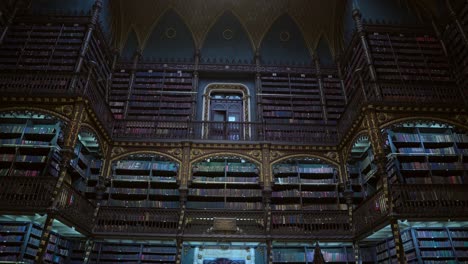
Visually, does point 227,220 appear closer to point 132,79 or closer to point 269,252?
point 269,252

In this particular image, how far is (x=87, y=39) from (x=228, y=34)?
14.8 feet

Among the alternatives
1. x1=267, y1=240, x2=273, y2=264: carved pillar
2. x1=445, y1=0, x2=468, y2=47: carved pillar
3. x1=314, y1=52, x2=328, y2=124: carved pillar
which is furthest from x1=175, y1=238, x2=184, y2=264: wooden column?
x1=445, y1=0, x2=468, y2=47: carved pillar

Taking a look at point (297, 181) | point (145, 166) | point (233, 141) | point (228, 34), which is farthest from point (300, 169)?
point (228, 34)

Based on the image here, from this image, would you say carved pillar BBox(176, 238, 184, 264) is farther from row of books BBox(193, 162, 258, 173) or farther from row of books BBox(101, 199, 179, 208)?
row of books BBox(193, 162, 258, 173)

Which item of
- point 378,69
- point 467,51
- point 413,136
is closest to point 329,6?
point 378,69

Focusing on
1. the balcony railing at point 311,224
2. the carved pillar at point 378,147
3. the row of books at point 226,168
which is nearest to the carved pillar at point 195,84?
the row of books at point 226,168

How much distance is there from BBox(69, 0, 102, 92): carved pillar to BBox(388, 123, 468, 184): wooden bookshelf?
6622 mm

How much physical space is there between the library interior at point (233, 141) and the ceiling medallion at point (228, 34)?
2.74 feet

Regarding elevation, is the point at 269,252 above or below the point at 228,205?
below

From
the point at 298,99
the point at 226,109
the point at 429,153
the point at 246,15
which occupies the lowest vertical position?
the point at 429,153

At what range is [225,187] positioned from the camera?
25.3 feet

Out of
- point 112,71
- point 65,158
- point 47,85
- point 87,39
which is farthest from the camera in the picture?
point 112,71

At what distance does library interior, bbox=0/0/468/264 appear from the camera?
6.21 meters

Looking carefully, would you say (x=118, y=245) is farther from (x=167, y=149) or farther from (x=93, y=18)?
(x=93, y=18)
